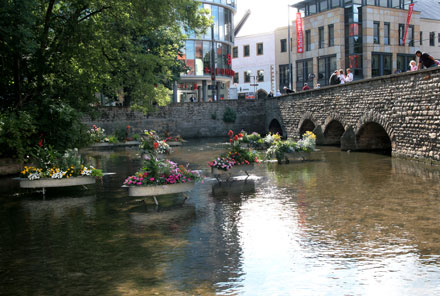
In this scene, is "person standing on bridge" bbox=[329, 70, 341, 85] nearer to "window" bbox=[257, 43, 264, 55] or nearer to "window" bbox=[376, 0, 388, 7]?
"window" bbox=[376, 0, 388, 7]

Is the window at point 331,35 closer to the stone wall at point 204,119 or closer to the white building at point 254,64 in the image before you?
the white building at point 254,64

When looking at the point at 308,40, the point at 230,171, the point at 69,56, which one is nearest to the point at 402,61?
the point at 308,40

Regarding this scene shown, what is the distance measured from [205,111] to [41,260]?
126ft

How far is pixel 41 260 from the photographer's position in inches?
297

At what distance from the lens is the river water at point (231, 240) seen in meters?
6.33

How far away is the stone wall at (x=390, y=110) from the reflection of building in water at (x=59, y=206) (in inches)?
469

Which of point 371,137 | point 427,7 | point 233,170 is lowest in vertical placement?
point 233,170

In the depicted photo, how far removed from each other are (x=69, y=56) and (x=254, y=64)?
45014 mm

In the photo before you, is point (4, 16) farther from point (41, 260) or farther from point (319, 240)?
point (319, 240)

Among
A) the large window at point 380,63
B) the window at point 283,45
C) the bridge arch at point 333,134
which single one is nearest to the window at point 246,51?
the window at point 283,45

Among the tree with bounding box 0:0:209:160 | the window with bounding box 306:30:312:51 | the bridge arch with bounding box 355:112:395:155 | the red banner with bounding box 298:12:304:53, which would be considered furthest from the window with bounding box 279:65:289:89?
the tree with bounding box 0:0:209:160

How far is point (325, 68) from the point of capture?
175 feet

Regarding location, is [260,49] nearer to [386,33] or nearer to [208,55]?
[208,55]

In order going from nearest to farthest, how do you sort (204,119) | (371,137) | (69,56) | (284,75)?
(69,56), (371,137), (204,119), (284,75)
